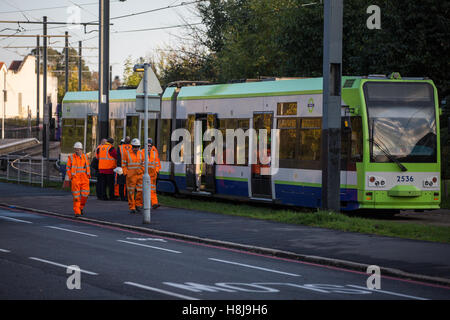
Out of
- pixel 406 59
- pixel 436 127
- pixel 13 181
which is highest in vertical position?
pixel 406 59

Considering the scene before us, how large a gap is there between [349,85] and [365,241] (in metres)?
6.23

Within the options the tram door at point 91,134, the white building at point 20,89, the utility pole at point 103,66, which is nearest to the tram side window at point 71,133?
the tram door at point 91,134

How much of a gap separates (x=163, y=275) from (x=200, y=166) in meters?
14.8

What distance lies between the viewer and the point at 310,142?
22297mm

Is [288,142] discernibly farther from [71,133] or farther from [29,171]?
[29,171]

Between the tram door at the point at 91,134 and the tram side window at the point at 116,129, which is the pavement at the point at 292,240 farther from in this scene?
the tram door at the point at 91,134

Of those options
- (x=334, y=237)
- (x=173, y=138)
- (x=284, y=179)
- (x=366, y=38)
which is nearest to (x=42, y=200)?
(x=173, y=138)

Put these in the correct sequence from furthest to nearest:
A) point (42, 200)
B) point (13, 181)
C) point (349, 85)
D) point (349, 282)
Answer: point (13, 181) → point (42, 200) → point (349, 85) → point (349, 282)

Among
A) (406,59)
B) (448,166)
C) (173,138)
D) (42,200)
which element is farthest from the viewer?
(448,166)

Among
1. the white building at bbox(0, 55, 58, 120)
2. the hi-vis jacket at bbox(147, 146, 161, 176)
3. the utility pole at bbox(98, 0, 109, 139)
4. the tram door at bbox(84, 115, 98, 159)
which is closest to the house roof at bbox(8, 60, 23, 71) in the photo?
the white building at bbox(0, 55, 58, 120)

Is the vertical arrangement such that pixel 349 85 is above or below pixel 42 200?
above

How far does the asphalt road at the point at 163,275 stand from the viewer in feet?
34.2

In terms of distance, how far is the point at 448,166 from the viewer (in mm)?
33438
